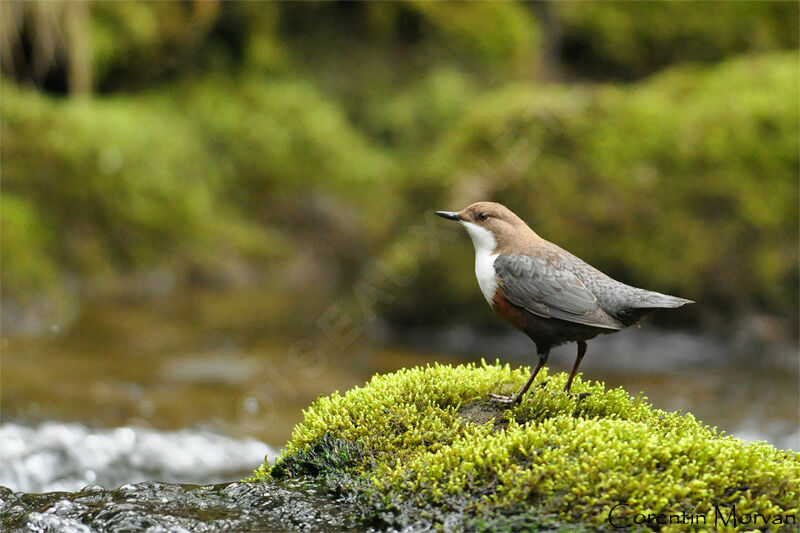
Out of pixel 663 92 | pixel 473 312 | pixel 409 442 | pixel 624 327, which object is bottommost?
pixel 409 442

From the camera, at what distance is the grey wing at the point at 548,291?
12.1 ft

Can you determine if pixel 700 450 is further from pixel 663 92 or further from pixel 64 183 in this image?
pixel 64 183

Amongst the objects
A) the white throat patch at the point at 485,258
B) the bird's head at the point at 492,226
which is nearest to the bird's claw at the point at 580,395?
the white throat patch at the point at 485,258

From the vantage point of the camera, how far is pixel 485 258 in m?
4.05

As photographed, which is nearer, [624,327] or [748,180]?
[624,327]

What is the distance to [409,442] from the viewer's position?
3.46 meters

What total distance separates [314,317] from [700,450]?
7624 millimetres

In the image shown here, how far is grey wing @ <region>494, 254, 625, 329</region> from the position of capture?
12.1 ft

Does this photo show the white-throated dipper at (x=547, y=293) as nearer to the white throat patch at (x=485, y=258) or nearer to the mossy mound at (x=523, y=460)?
the white throat patch at (x=485, y=258)

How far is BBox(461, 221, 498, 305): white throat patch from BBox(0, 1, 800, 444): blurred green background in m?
4.89

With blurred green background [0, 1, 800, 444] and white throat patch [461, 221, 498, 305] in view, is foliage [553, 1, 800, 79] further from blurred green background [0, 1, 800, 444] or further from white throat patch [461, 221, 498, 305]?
white throat patch [461, 221, 498, 305]

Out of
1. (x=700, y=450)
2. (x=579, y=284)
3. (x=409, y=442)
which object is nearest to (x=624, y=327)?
(x=579, y=284)
